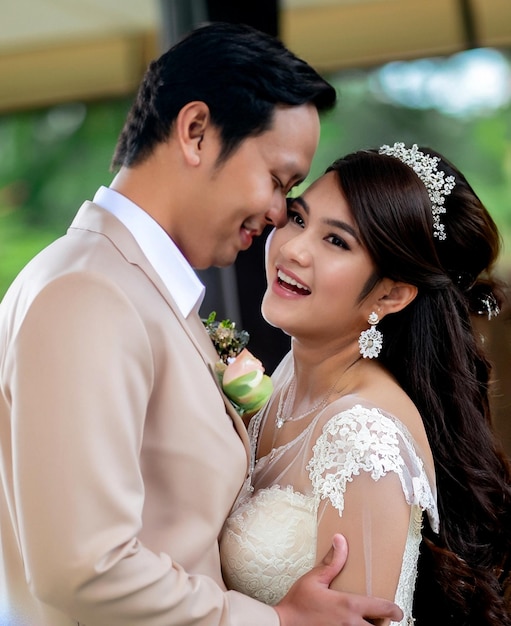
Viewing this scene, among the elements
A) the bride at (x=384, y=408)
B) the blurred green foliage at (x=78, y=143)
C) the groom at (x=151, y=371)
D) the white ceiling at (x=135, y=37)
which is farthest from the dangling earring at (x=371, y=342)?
the white ceiling at (x=135, y=37)

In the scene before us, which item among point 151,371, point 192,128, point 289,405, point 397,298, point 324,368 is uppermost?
point 192,128

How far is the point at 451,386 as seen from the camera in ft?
8.73

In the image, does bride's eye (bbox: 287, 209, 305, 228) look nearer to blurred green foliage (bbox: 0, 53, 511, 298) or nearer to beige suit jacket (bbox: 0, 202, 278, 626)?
beige suit jacket (bbox: 0, 202, 278, 626)

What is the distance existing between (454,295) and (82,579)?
1447 millimetres

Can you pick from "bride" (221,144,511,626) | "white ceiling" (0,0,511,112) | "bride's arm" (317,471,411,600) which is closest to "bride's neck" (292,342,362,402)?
"bride" (221,144,511,626)

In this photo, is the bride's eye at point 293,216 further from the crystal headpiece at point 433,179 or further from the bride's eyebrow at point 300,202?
the crystal headpiece at point 433,179

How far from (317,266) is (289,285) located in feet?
0.33

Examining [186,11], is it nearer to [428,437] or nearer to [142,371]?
[428,437]

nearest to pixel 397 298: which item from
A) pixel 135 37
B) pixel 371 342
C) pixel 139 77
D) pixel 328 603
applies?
pixel 371 342

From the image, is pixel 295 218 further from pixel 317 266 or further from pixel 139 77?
pixel 139 77

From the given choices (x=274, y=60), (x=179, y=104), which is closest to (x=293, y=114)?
(x=274, y=60)

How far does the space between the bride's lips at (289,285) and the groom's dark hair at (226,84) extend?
603mm

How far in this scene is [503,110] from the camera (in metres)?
5.48

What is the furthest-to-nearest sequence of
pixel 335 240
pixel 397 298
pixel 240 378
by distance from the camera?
pixel 397 298 → pixel 335 240 → pixel 240 378
